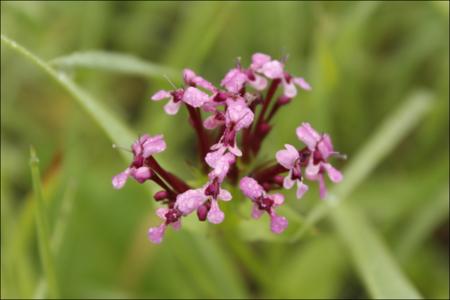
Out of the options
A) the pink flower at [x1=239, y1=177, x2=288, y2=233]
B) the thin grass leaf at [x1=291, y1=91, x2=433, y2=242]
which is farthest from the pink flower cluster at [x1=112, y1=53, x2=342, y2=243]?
the thin grass leaf at [x1=291, y1=91, x2=433, y2=242]

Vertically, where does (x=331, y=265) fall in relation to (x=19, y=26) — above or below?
below

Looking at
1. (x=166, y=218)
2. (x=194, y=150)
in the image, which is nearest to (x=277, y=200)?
(x=166, y=218)

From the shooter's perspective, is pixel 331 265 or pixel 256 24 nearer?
pixel 331 265

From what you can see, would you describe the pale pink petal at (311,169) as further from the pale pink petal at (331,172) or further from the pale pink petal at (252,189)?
the pale pink petal at (252,189)

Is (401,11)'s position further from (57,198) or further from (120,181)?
(120,181)

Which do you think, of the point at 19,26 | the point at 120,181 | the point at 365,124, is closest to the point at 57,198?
the point at 19,26

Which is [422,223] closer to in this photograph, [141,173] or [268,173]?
[268,173]

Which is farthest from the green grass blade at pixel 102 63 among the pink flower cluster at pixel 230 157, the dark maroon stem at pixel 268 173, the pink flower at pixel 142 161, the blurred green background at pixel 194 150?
the dark maroon stem at pixel 268 173
